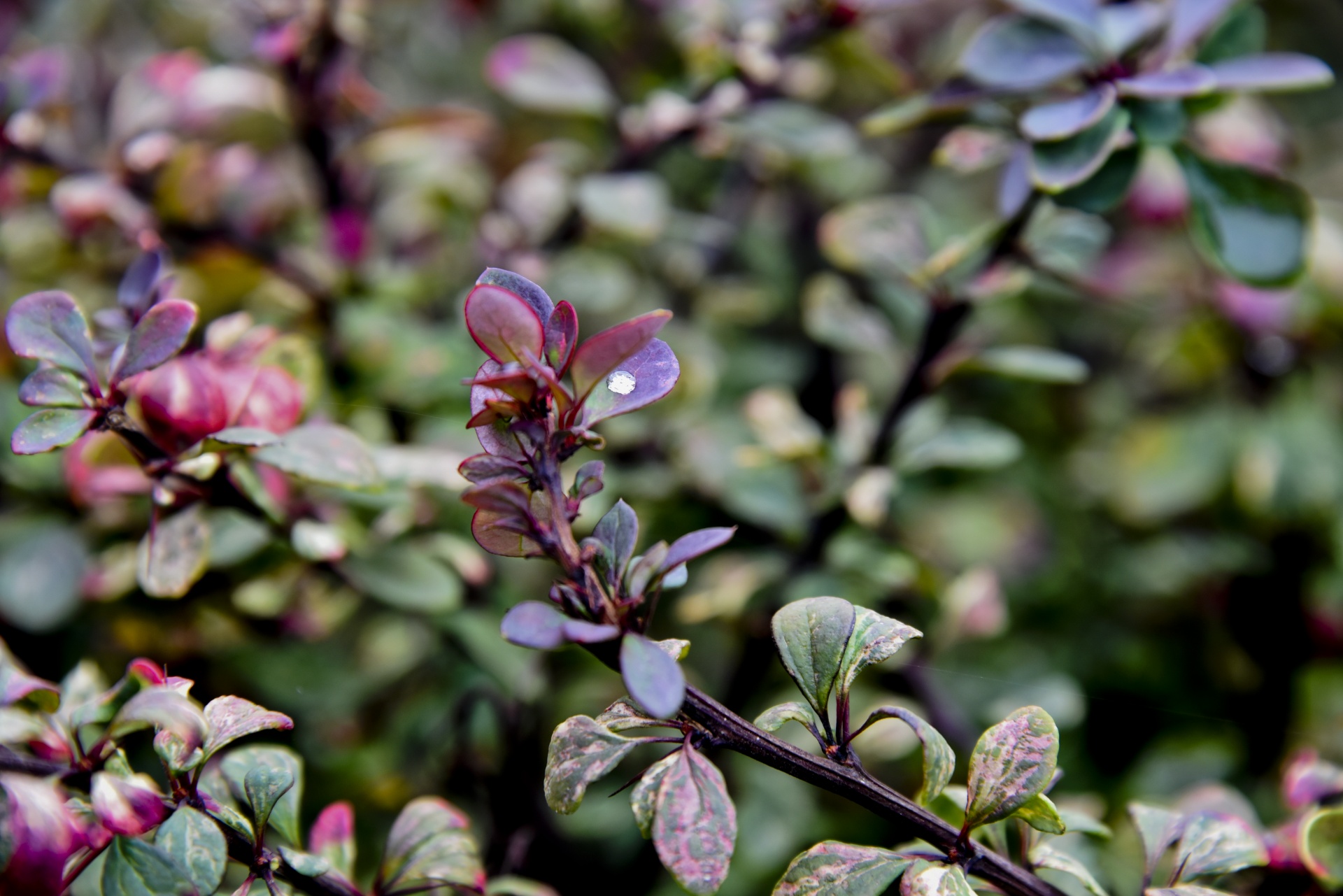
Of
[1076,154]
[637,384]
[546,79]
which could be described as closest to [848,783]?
[637,384]

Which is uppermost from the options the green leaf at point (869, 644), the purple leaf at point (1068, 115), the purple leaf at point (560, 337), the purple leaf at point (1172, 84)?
the purple leaf at point (1172, 84)

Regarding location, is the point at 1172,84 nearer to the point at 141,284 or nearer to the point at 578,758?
the point at 578,758

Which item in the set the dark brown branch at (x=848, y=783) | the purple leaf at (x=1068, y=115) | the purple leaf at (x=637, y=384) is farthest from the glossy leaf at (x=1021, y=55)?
the dark brown branch at (x=848, y=783)

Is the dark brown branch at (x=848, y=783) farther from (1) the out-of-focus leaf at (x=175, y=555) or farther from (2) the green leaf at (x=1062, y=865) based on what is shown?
(1) the out-of-focus leaf at (x=175, y=555)

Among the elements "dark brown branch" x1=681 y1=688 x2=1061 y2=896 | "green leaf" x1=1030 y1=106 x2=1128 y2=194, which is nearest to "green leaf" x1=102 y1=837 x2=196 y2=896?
"dark brown branch" x1=681 y1=688 x2=1061 y2=896

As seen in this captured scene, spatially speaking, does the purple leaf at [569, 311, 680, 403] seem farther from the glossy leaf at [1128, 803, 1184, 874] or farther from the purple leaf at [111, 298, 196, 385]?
the glossy leaf at [1128, 803, 1184, 874]

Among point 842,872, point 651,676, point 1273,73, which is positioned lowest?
point 842,872
